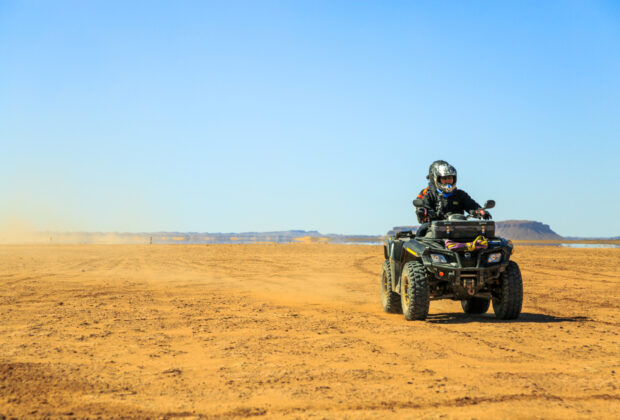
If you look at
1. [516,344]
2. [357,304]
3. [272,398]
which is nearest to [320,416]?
[272,398]

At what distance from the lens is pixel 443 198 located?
11.4m

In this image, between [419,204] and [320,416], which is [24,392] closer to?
[320,416]

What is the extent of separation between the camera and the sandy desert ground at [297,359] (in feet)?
18.0

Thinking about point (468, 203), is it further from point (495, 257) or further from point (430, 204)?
point (495, 257)

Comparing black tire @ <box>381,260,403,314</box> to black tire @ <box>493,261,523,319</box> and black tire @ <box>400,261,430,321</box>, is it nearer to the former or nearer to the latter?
black tire @ <box>400,261,430,321</box>

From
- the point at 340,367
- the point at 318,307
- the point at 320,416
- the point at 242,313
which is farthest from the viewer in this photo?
the point at 318,307

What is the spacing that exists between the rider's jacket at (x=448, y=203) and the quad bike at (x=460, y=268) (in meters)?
0.39

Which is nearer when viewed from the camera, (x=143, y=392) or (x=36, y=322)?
(x=143, y=392)

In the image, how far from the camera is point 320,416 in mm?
5141

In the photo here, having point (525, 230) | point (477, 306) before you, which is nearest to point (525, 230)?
point (525, 230)

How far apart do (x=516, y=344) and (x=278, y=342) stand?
3.36 metres

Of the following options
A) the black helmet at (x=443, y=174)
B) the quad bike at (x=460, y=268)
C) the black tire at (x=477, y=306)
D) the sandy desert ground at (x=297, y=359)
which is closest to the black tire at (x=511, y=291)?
the quad bike at (x=460, y=268)

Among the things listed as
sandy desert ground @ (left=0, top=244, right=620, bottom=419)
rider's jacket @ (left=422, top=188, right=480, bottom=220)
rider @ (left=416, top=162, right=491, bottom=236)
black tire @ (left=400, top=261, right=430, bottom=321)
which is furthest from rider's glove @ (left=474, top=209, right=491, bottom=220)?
sandy desert ground @ (left=0, top=244, right=620, bottom=419)

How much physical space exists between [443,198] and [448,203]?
0.13 metres
